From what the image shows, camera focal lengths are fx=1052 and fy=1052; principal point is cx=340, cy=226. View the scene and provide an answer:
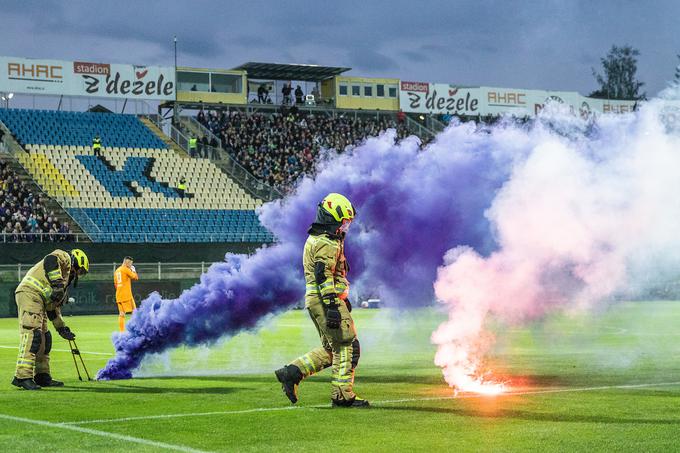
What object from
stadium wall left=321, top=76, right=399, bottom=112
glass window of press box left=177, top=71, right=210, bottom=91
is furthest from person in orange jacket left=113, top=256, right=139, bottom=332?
stadium wall left=321, top=76, right=399, bottom=112

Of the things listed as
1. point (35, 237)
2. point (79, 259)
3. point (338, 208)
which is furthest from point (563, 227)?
point (35, 237)

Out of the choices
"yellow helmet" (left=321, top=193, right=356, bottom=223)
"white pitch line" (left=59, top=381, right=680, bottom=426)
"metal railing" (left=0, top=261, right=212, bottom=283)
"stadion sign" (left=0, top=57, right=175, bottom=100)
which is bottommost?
"white pitch line" (left=59, top=381, right=680, bottom=426)

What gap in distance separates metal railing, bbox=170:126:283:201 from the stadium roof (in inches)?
301

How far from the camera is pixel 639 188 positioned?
49.7 feet

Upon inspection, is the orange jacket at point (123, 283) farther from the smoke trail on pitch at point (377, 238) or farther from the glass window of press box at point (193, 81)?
the glass window of press box at point (193, 81)

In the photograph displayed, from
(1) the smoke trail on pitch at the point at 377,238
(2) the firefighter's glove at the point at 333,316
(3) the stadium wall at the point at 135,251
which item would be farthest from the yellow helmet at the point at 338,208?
(3) the stadium wall at the point at 135,251

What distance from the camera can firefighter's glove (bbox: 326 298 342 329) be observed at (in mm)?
11633

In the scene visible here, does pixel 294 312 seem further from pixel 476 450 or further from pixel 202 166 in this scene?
pixel 476 450

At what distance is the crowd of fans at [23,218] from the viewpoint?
42.5 m

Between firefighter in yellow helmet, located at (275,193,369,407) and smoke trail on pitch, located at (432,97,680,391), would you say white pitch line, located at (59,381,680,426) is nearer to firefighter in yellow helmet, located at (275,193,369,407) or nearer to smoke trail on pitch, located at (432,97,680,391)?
firefighter in yellow helmet, located at (275,193,369,407)

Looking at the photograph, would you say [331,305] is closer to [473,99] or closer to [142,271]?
[142,271]

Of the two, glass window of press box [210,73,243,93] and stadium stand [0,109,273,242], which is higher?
glass window of press box [210,73,243,93]

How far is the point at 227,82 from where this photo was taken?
211 ft

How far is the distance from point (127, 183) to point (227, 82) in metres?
14.5
